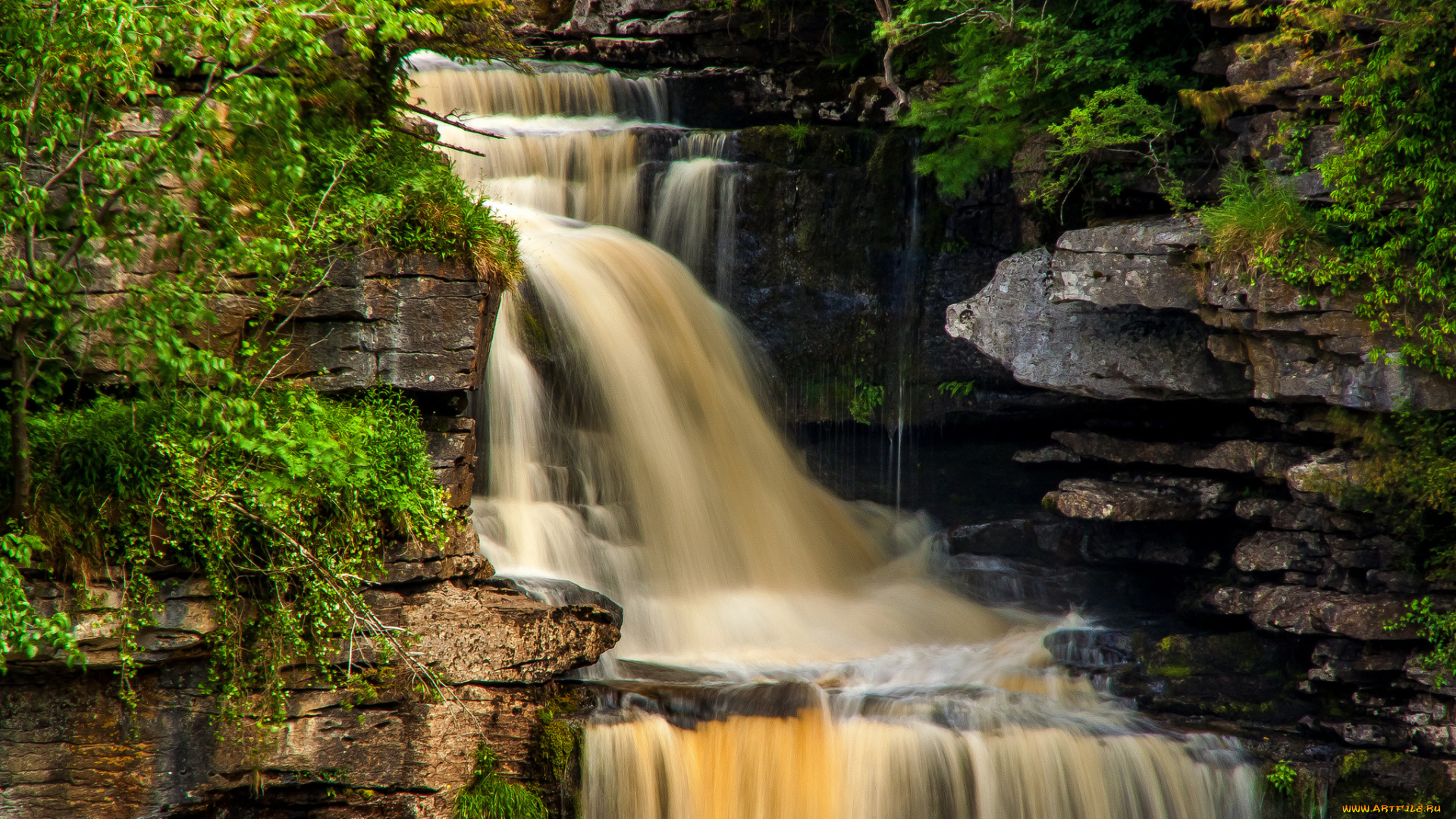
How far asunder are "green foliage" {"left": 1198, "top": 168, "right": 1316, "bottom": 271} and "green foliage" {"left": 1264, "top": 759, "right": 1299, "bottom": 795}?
4.08 metres

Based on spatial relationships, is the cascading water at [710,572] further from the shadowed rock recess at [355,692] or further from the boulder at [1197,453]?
the boulder at [1197,453]

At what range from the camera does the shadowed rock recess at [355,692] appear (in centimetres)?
656

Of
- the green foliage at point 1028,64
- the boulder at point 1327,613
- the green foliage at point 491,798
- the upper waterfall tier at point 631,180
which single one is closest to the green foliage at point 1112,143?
the green foliage at point 1028,64

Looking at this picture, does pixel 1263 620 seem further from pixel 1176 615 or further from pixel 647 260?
pixel 647 260

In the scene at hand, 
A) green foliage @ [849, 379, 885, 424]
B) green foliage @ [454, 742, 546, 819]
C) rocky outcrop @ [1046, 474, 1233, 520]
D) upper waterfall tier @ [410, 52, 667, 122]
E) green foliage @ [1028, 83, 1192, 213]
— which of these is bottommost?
green foliage @ [454, 742, 546, 819]

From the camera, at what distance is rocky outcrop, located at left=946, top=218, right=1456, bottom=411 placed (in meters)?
9.03

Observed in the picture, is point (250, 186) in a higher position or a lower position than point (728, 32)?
lower

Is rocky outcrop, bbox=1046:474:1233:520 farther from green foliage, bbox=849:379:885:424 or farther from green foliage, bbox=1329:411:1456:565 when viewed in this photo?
green foliage, bbox=849:379:885:424

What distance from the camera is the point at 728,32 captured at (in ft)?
49.7

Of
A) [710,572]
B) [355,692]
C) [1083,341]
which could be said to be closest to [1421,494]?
[1083,341]

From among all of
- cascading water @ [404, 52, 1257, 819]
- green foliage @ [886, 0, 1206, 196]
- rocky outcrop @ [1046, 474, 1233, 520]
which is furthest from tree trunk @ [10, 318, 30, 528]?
rocky outcrop @ [1046, 474, 1233, 520]

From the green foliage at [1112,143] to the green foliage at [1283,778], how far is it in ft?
16.2

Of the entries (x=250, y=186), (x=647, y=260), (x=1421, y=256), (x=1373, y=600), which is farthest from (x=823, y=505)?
(x=250, y=186)

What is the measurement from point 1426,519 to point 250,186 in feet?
31.7
